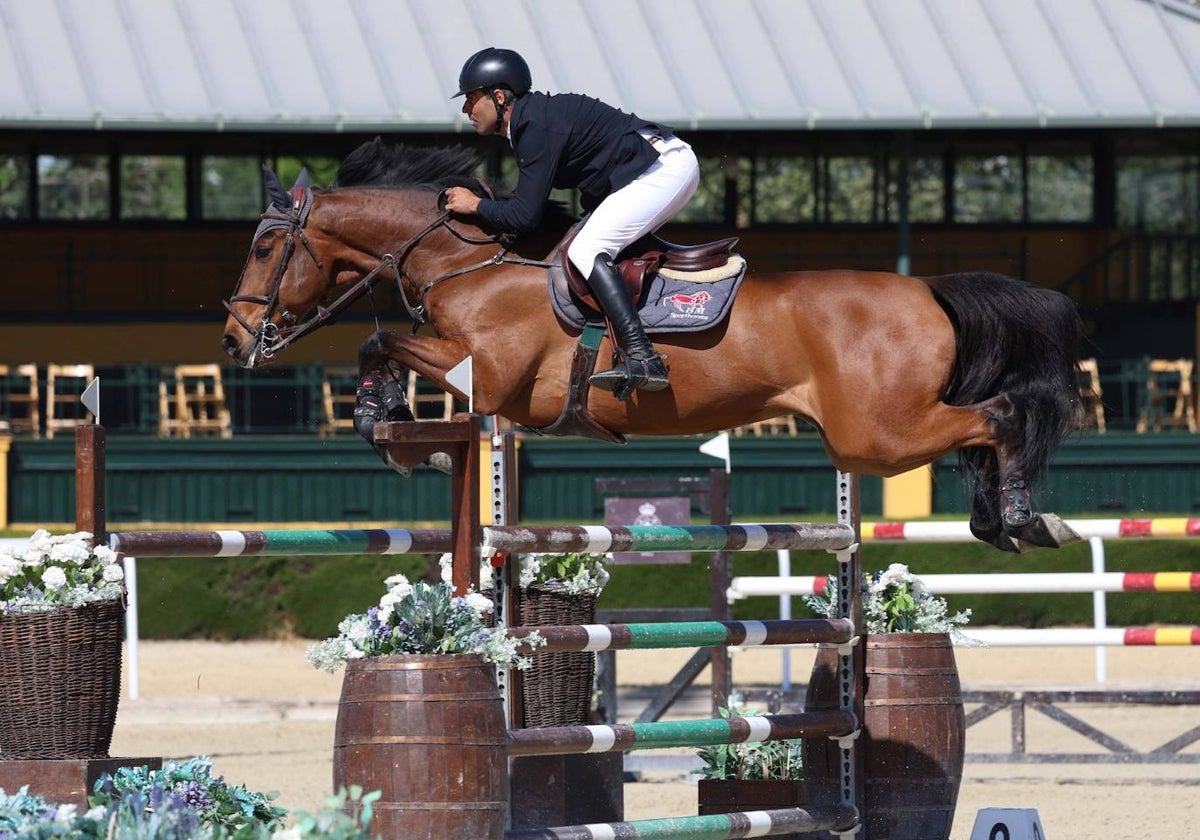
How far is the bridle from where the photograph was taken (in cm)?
579

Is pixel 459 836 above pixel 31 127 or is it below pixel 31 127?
below

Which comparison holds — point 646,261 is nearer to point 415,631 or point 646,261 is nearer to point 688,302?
point 688,302

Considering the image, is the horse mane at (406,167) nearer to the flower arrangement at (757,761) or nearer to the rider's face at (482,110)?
the rider's face at (482,110)

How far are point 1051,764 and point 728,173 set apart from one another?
11534 mm

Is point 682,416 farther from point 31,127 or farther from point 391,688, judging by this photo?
point 31,127

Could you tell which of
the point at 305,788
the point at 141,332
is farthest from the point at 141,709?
the point at 141,332

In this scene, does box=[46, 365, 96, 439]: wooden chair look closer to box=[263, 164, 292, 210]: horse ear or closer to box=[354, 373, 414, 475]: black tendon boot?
box=[263, 164, 292, 210]: horse ear

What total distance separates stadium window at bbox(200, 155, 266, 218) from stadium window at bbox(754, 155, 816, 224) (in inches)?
201

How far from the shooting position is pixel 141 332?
59.6ft

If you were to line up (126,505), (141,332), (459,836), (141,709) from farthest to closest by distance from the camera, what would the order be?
(141,332) → (126,505) → (141,709) → (459,836)

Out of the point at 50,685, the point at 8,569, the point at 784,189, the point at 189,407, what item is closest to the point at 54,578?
the point at 8,569

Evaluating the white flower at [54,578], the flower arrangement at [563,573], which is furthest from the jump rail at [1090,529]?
the white flower at [54,578]

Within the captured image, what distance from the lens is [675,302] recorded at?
5539 millimetres

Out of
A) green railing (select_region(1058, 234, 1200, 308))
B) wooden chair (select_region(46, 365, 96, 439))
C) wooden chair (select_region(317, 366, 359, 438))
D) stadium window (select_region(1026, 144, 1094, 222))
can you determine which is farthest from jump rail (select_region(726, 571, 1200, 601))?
stadium window (select_region(1026, 144, 1094, 222))
